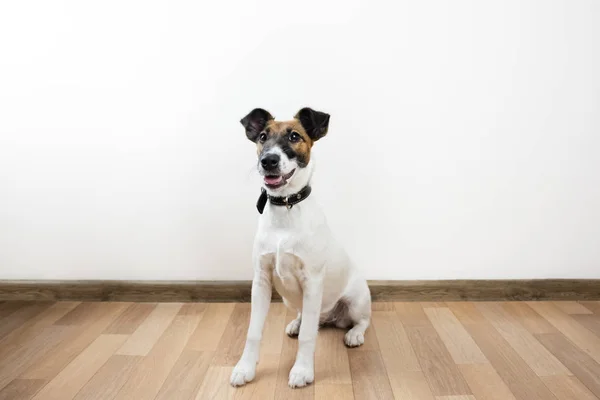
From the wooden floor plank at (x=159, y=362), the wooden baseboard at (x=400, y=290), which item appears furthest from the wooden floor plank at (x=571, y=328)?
the wooden floor plank at (x=159, y=362)

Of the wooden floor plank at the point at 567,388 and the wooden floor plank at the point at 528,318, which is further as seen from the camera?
the wooden floor plank at the point at 528,318

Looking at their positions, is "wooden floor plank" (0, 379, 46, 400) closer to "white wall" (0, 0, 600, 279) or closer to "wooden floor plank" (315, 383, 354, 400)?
"white wall" (0, 0, 600, 279)

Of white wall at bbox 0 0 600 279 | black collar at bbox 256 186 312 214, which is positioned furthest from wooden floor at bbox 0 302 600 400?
black collar at bbox 256 186 312 214

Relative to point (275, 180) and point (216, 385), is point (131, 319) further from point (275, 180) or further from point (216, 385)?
point (275, 180)

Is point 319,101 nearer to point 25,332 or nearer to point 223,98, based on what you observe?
point 223,98

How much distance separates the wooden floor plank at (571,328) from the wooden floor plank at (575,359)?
39 mm

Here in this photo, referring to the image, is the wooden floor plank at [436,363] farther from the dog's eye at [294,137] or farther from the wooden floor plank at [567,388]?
the dog's eye at [294,137]

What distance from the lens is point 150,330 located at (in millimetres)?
2389

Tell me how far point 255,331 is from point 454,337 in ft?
3.09

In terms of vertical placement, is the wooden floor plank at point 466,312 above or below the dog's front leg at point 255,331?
below

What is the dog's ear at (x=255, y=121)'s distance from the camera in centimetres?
197

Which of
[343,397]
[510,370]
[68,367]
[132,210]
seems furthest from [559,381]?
[132,210]

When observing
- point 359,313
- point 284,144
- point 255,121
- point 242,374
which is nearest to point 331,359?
point 359,313

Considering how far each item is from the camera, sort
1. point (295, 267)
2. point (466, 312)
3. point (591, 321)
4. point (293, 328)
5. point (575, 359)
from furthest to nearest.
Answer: point (466, 312), point (591, 321), point (293, 328), point (575, 359), point (295, 267)
